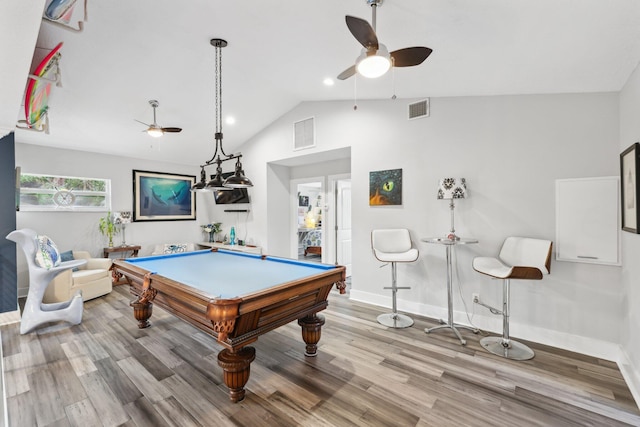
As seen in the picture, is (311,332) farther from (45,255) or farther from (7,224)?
(7,224)

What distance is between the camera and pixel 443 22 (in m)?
2.16

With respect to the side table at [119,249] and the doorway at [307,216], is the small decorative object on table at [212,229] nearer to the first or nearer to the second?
the side table at [119,249]

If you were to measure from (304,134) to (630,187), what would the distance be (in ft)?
13.2

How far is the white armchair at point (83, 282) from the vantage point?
409cm

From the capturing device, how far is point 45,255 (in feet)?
11.2

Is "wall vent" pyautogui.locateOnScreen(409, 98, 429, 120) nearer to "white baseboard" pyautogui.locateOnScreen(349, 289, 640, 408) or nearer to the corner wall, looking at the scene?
"white baseboard" pyautogui.locateOnScreen(349, 289, 640, 408)

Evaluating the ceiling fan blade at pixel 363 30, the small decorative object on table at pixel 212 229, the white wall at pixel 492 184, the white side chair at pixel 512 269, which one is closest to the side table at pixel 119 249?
the small decorative object on table at pixel 212 229

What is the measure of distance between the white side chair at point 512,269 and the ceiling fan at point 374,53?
6.72 feet

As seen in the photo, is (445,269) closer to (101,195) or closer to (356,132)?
(356,132)

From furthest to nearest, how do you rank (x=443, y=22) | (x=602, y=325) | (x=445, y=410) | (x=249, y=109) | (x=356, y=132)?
(x=249, y=109), (x=356, y=132), (x=602, y=325), (x=443, y=22), (x=445, y=410)

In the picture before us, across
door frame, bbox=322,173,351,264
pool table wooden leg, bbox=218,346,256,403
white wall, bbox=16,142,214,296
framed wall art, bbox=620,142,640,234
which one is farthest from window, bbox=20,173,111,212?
framed wall art, bbox=620,142,640,234

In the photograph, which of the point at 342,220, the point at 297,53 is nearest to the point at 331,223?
the point at 342,220

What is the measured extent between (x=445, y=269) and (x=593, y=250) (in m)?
1.40

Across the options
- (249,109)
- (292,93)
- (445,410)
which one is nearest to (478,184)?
(445,410)
